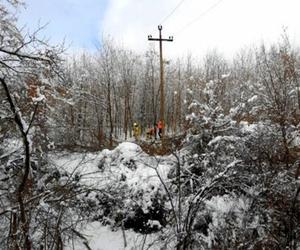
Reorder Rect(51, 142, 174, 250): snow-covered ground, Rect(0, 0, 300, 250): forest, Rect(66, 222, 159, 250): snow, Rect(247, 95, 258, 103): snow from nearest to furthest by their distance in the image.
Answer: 1. Rect(0, 0, 300, 250): forest
2. Rect(247, 95, 258, 103): snow
3. Rect(51, 142, 174, 250): snow-covered ground
4. Rect(66, 222, 159, 250): snow

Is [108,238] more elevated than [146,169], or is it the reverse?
[146,169]

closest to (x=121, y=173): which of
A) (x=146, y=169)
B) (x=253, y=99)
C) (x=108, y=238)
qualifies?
(x=146, y=169)

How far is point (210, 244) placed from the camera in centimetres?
1062

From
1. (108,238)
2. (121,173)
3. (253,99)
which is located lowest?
(108,238)

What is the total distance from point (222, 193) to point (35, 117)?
20.2 feet

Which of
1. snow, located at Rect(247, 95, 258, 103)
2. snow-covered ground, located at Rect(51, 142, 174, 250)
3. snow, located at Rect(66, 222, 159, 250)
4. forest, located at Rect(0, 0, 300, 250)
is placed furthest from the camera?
snow, located at Rect(66, 222, 159, 250)

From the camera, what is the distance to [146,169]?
16.7m

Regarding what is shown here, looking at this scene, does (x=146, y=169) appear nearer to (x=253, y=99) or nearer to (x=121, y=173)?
(x=121, y=173)

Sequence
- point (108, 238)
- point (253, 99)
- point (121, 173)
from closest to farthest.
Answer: point (253, 99) < point (108, 238) < point (121, 173)

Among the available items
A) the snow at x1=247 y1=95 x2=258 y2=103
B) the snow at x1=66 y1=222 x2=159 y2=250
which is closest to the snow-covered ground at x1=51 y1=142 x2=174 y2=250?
the snow at x1=66 y1=222 x2=159 y2=250

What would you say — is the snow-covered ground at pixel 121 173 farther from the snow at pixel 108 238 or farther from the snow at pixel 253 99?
the snow at pixel 253 99

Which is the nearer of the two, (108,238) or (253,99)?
(253,99)

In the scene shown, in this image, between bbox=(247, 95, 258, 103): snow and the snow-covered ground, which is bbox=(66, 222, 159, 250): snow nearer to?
the snow-covered ground

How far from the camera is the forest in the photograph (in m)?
7.37
